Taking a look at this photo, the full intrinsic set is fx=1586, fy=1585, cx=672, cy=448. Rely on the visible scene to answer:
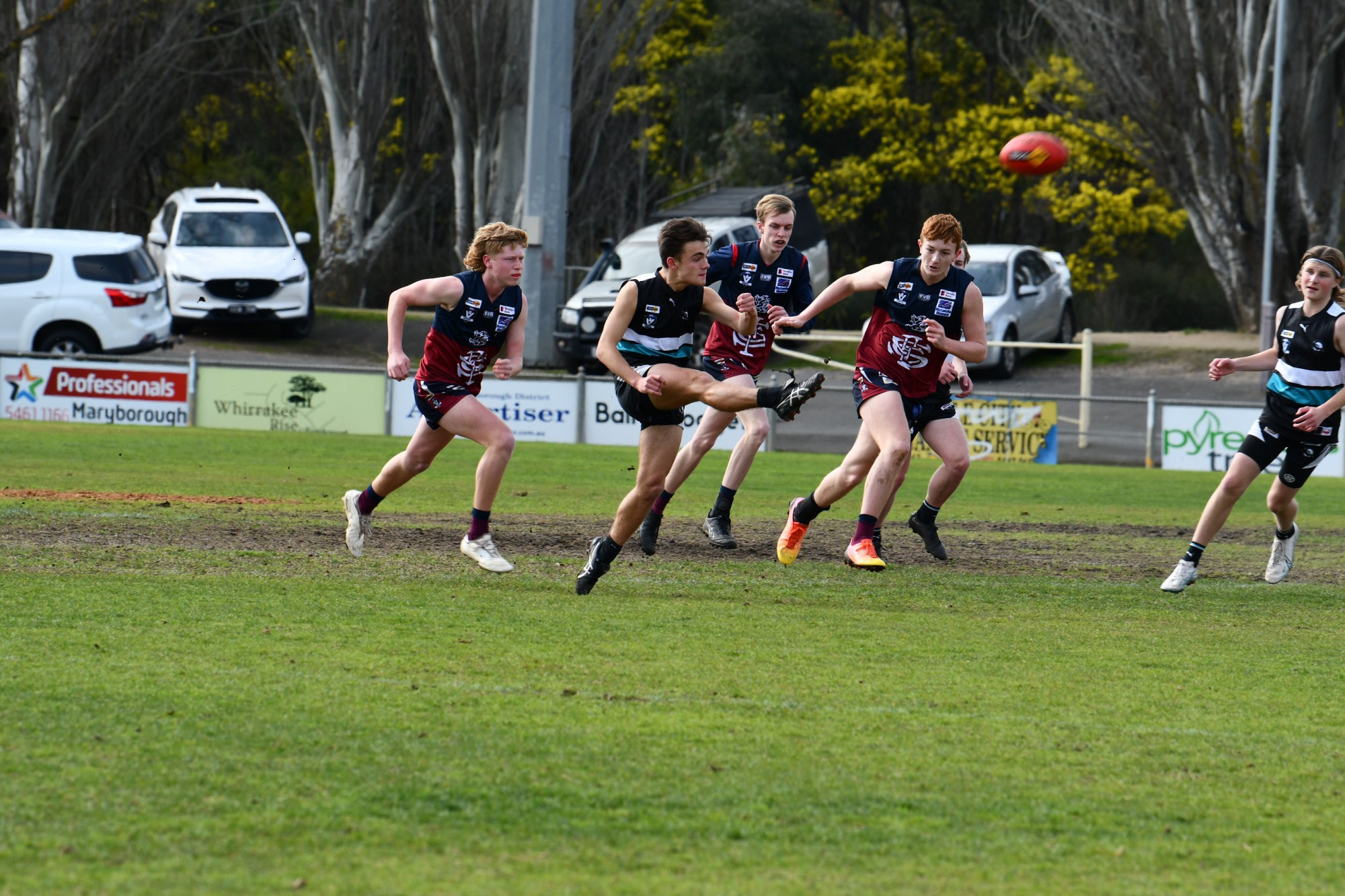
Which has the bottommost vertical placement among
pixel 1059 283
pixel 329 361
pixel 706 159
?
pixel 329 361

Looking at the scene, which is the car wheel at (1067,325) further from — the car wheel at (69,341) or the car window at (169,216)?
the car wheel at (69,341)

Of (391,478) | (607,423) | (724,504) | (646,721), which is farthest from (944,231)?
(607,423)

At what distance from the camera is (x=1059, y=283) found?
3100cm

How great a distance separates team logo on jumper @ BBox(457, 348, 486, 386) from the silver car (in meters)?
19.8

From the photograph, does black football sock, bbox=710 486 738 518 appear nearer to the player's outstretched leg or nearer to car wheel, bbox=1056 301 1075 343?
the player's outstretched leg

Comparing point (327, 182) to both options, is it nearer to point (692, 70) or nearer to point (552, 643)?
point (692, 70)

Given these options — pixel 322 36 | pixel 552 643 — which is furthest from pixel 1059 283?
pixel 552 643

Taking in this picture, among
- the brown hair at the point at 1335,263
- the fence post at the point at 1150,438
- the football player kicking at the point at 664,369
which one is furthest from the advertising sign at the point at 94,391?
the brown hair at the point at 1335,263

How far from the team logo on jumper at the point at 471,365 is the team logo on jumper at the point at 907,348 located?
2400 mm

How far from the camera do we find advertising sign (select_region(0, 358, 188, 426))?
2116cm

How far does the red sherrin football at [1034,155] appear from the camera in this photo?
15.9m

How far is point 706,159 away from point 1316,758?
3849cm

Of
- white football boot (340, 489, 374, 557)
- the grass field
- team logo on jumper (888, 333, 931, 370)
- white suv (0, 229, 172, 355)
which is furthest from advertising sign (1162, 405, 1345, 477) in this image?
→ white suv (0, 229, 172, 355)

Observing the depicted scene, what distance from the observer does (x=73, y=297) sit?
23.6 m
